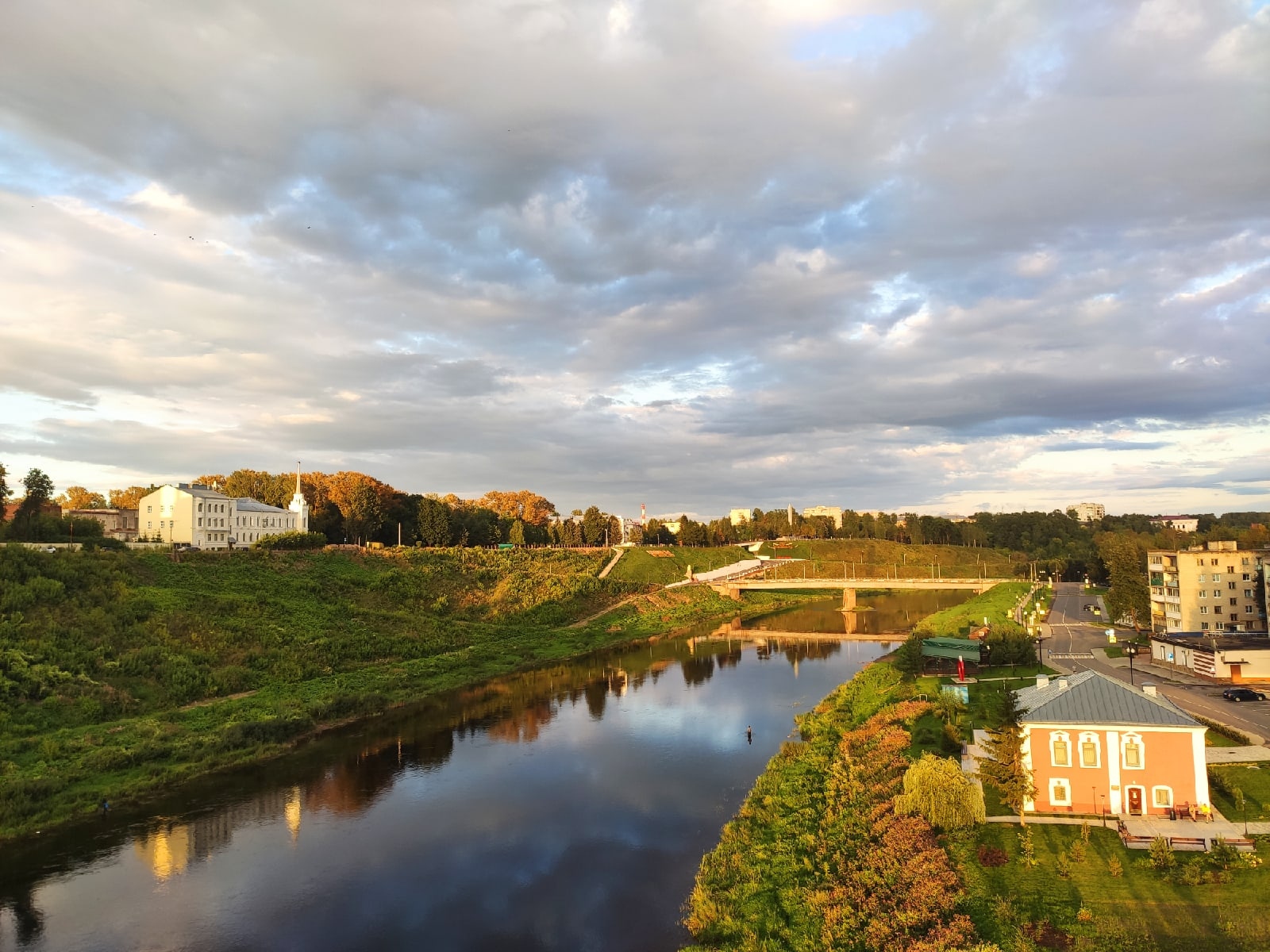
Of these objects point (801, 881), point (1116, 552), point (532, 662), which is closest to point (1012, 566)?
point (1116, 552)

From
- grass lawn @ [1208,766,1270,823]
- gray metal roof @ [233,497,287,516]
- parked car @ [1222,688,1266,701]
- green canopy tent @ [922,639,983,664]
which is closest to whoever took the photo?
grass lawn @ [1208,766,1270,823]

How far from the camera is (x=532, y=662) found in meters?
64.1

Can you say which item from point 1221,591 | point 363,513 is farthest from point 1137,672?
point 363,513

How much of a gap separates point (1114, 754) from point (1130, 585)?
184 ft

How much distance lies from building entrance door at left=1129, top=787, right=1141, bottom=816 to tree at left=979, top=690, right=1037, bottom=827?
9.59 feet

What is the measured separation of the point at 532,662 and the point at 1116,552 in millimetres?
60393

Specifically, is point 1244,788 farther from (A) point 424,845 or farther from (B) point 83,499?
(B) point 83,499

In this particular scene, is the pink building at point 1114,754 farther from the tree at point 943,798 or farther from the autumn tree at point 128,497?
the autumn tree at point 128,497

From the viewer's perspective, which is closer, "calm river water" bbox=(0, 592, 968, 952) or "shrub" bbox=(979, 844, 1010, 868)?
"shrub" bbox=(979, 844, 1010, 868)

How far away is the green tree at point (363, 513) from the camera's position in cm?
9825

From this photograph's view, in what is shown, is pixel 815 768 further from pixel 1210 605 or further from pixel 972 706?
pixel 1210 605

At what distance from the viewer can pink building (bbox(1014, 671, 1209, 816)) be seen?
2423 cm

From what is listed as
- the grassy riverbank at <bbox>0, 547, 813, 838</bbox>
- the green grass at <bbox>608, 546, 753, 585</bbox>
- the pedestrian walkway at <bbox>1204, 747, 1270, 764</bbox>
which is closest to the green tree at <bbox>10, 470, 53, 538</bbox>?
the grassy riverbank at <bbox>0, 547, 813, 838</bbox>

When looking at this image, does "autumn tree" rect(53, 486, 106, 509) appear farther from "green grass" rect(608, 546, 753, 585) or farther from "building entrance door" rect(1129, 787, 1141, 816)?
"building entrance door" rect(1129, 787, 1141, 816)
